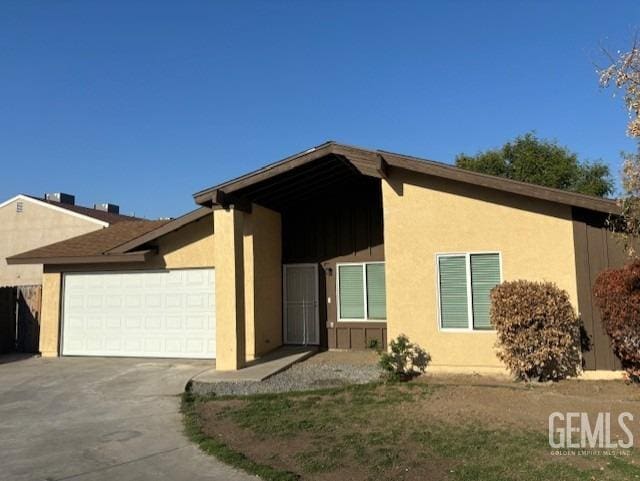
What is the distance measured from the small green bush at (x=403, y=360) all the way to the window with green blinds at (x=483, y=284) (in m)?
1.23

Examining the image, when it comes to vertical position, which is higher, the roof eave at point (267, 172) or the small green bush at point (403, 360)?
the roof eave at point (267, 172)

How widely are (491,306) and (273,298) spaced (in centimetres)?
627

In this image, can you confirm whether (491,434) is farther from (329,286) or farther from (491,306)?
(329,286)

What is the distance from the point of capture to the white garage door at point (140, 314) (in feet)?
44.2

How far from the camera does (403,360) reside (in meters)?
10.1

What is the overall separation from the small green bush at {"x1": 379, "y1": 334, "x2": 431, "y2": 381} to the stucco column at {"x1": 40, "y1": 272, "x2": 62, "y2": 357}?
938 cm

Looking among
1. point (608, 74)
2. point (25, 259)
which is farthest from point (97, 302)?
point (608, 74)

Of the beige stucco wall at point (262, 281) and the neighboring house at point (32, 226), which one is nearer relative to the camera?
the beige stucco wall at point (262, 281)

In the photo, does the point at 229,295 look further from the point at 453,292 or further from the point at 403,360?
the point at 453,292

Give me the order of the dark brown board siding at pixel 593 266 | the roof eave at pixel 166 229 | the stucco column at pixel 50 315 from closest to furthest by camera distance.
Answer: the dark brown board siding at pixel 593 266, the roof eave at pixel 166 229, the stucco column at pixel 50 315

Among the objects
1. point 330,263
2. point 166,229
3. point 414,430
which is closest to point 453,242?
point 330,263

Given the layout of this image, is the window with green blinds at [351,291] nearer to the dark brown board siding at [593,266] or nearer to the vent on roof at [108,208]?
the dark brown board siding at [593,266]


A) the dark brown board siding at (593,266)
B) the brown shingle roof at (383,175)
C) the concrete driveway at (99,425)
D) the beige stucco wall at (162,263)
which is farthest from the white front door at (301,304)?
the dark brown board siding at (593,266)

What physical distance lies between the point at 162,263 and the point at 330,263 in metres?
4.44
